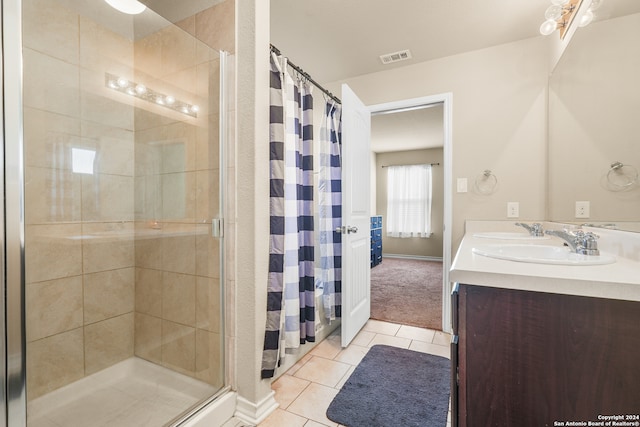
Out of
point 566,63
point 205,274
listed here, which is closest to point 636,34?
point 566,63

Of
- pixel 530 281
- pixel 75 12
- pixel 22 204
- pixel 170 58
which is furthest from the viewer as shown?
pixel 170 58

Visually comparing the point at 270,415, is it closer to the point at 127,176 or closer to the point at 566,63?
the point at 127,176

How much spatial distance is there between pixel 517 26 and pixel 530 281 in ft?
7.43

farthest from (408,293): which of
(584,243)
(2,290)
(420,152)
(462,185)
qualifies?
(420,152)

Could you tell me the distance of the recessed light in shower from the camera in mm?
1578

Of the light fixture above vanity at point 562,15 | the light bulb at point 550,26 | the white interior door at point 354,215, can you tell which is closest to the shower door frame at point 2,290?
the white interior door at point 354,215

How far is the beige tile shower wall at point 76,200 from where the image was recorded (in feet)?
4.51

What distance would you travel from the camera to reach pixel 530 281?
0.76 meters

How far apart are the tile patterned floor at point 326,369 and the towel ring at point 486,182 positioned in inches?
49.2

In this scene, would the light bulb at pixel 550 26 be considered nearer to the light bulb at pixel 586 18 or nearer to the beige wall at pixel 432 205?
the light bulb at pixel 586 18

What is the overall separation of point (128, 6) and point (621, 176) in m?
2.49

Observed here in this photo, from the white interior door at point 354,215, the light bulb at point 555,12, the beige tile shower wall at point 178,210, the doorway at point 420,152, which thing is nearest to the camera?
the beige tile shower wall at point 178,210

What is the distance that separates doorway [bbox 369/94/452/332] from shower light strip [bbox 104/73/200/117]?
178 centimetres

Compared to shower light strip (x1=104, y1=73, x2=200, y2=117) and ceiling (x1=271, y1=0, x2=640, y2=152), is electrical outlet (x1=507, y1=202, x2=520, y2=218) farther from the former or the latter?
shower light strip (x1=104, y1=73, x2=200, y2=117)
